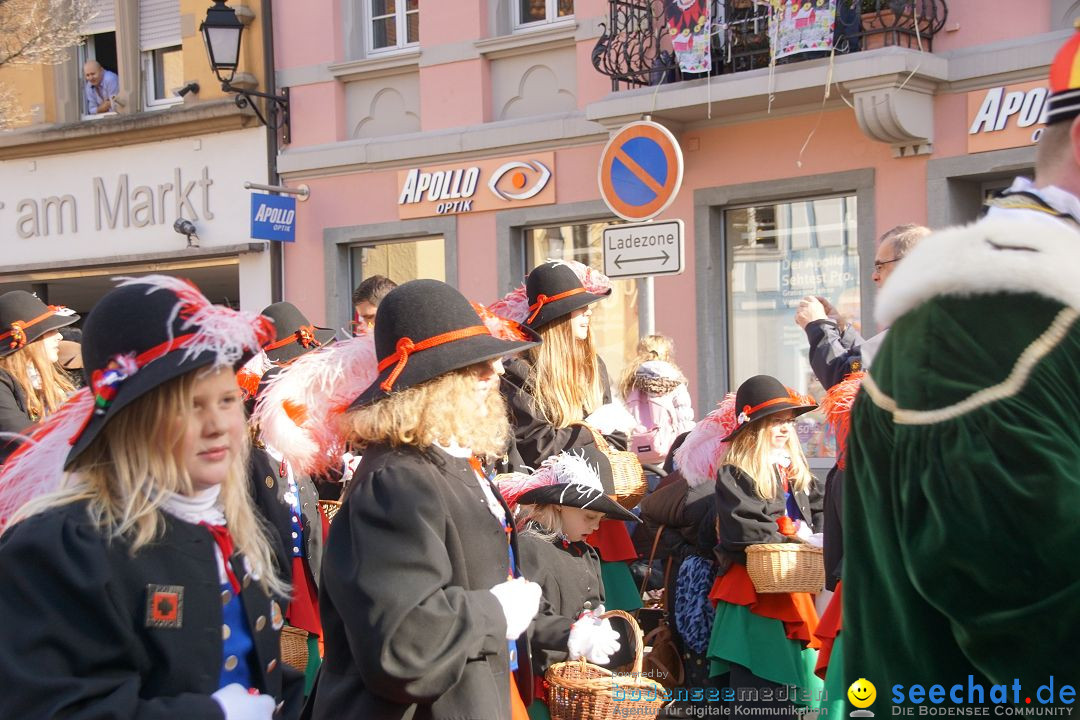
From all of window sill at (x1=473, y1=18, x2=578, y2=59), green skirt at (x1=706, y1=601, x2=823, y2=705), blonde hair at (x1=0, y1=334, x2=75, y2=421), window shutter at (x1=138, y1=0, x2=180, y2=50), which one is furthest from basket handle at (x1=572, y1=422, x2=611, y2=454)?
window shutter at (x1=138, y1=0, x2=180, y2=50)

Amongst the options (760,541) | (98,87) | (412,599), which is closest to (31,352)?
(760,541)

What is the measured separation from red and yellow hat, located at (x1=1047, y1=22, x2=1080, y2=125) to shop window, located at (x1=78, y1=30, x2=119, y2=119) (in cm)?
1609

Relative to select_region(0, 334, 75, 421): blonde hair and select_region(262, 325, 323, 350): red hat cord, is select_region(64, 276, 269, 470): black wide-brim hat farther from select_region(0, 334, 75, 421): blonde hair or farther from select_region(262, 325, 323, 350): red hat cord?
select_region(0, 334, 75, 421): blonde hair

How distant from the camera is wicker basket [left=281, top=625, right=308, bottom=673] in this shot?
5258 mm

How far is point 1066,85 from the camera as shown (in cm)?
209

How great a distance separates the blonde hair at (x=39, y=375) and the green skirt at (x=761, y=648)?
3.56 meters

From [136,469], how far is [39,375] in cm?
444

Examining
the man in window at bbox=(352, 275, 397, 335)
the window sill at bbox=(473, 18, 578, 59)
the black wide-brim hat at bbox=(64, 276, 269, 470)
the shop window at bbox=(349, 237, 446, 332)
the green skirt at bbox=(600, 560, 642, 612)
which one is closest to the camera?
the black wide-brim hat at bbox=(64, 276, 269, 470)

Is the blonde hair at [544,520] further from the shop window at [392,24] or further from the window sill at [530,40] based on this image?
the shop window at [392,24]

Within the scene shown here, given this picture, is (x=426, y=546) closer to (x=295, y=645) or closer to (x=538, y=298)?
(x=295, y=645)

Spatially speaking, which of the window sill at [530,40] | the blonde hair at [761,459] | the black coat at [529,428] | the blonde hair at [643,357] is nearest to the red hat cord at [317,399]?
the black coat at [529,428]

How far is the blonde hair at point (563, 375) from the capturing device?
5.89 metres

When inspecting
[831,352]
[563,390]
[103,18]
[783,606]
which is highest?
[103,18]

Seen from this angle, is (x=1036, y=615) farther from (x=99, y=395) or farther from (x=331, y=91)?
(x=331, y=91)
